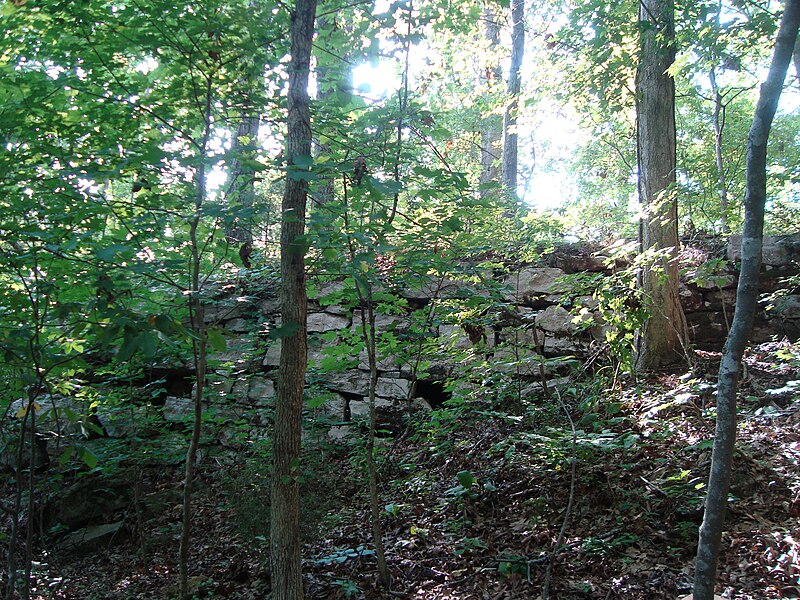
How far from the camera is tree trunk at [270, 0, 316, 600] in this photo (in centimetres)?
330

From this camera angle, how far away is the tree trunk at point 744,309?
94.5 inches

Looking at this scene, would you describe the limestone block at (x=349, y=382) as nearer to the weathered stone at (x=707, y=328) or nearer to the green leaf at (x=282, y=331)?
the green leaf at (x=282, y=331)

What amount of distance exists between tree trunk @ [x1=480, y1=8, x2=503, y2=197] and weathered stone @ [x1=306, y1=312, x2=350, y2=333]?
416 cm

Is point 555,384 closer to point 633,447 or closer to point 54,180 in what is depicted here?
point 633,447

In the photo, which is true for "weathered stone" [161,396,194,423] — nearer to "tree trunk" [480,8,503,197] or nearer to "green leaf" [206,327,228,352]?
"green leaf" [206,327,228,352]

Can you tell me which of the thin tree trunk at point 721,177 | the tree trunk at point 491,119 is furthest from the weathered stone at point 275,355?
the thin tree trunk at point 721,177

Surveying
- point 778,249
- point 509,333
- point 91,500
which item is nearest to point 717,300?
point 778,249

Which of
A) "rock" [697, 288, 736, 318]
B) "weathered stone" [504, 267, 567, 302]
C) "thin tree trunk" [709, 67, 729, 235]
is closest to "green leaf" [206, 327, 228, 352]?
"thin tree trunk" [709, 67, 729, 235]

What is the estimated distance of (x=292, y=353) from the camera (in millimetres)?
3477

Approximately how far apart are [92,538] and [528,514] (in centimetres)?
488

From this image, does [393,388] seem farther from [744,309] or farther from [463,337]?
[744,309]

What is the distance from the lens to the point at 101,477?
6.32 m

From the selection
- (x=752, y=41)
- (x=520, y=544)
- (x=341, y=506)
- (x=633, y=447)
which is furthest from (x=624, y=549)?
(x=752, y=41)

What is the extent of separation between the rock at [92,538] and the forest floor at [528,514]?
0.19ft
